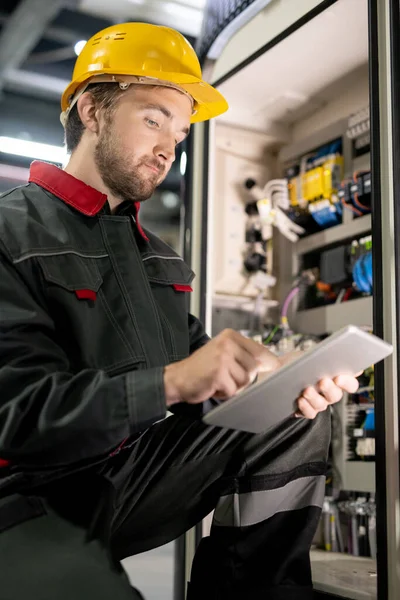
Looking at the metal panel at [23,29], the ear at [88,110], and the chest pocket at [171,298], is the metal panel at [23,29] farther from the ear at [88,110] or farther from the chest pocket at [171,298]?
the chest pocket at [171,298]

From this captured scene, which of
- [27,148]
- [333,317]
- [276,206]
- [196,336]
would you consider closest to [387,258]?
[196,336]

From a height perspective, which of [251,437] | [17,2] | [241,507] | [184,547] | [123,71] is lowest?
[184,547]

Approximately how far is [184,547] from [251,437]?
1152 millimetres

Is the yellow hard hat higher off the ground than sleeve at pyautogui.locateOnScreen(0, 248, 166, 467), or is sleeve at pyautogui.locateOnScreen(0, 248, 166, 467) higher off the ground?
the yellow hard hat

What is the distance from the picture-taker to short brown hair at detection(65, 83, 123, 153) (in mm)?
1643

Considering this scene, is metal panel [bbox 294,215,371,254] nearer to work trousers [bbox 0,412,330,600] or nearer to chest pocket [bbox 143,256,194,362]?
chest pocket [bbox 143,256,194,362]

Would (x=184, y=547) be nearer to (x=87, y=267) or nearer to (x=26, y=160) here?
(x=87, y=267)

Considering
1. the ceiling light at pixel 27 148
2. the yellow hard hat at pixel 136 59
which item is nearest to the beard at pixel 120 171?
the yellow hard hat at pixel 136 59

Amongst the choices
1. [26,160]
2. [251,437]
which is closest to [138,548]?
[251,437]

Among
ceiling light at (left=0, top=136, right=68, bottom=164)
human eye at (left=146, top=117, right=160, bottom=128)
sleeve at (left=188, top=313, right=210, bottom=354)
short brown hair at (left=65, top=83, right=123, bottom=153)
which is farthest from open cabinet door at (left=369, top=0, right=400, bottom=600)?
ceiling light at (left=0, top=136, right=68, bottom=164)

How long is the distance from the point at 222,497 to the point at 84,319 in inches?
20.0

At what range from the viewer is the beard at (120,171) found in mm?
1601

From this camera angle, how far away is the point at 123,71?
63.7 inches

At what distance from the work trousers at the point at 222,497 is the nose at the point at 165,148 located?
0.63 m
